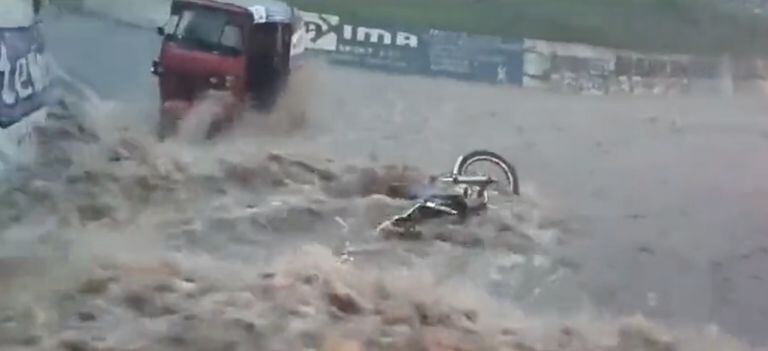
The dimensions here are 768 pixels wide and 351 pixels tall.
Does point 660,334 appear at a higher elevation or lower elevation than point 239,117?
lower

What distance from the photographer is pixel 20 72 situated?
1.04 meters

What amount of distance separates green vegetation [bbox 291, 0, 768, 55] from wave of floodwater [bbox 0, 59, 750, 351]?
0.16 m

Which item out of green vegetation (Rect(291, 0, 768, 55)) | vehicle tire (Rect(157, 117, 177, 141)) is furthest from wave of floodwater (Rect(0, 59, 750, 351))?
green vegetation (Rect(291, 0, 768, 55))

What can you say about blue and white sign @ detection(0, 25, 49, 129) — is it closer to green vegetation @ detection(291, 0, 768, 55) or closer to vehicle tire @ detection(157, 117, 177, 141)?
vehicle tire @ detection(157, 117, 177, 141)

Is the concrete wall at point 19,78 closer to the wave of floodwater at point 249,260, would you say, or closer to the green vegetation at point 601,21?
the wave of floodwater at point 249,260

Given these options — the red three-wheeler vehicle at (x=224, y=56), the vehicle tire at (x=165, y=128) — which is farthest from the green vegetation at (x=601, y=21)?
the vehicle tire at (x=165, y=128)

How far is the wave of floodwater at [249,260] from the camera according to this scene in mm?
968

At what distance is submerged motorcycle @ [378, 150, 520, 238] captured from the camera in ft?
3.32

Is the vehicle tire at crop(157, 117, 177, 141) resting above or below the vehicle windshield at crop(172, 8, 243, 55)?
below

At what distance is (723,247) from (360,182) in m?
0.36

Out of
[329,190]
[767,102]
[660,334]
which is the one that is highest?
[767,102]

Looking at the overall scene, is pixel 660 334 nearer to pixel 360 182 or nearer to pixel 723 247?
pixel 723 247

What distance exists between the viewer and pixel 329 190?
1.03 m

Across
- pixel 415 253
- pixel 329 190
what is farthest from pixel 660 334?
pixel 329 190
